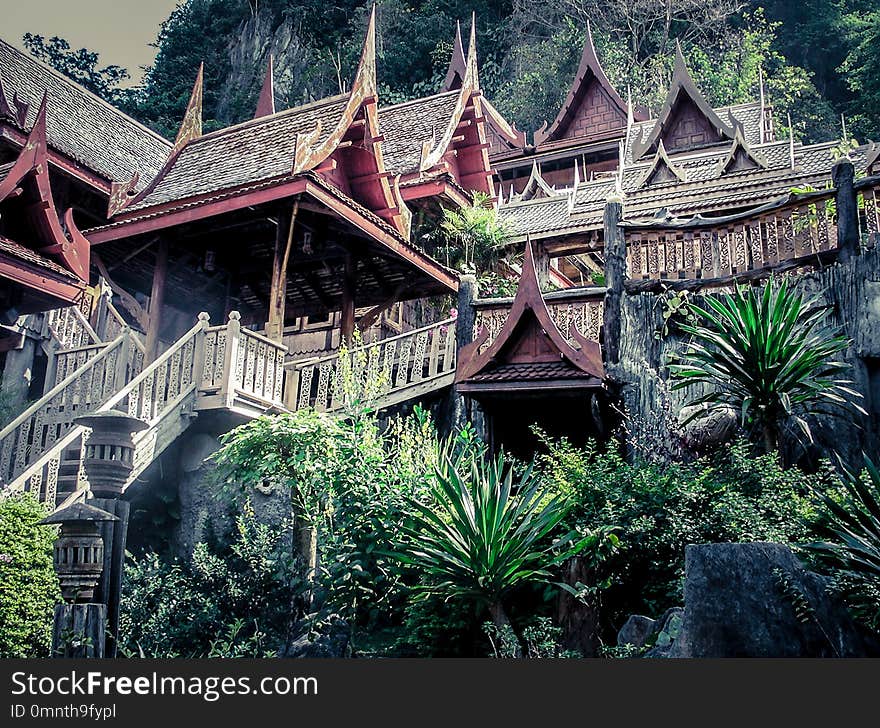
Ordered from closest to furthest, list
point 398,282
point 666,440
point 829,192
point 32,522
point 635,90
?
point 32,522
point 666,440
point 829,192
point 398,282
point 635,90

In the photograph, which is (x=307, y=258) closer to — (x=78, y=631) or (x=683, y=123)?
(x=78, y=631)

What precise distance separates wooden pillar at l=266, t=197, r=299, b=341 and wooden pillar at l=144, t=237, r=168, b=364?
1.42 meters

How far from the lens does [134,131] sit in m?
18.3

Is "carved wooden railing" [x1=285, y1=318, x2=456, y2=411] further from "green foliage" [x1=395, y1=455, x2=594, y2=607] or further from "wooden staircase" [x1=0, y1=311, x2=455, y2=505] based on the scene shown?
"green foliage" [x1=395, y1=455, x2=594, y2=607]

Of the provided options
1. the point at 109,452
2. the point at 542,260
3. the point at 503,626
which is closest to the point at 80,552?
the point at 109,452

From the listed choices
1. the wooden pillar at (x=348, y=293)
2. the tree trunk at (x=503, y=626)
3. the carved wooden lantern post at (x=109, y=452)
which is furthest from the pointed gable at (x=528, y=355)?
the carved wooden lantern post at (x=109, y=452)

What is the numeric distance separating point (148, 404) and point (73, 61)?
13.2 m

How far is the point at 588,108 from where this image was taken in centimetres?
2719

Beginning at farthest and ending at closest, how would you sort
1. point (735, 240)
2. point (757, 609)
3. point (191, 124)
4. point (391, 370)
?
point (191, 124), point (391, 370), point (735, 240), point (757, 609)

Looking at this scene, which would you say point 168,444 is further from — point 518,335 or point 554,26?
point 554,26

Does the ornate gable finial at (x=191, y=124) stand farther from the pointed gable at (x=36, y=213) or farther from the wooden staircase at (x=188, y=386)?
the pointed gable at (x=36, y=213)

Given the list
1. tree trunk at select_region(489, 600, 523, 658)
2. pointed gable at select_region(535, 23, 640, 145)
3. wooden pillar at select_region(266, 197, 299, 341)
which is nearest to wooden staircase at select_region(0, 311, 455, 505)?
wooden pillar at select_region(266, 197, 299, 341)

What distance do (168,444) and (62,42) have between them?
1338 centimetres

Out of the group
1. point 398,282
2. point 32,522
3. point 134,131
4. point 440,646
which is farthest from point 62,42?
point 440,646
